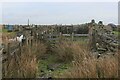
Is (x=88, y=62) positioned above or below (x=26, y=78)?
above

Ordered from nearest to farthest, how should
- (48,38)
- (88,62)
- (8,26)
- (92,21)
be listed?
(88,62) < (48,38) < (92,21) < (8,26)

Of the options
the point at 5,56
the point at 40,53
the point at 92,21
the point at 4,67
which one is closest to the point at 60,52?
the point at 40,53

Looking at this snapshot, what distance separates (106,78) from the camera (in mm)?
4734

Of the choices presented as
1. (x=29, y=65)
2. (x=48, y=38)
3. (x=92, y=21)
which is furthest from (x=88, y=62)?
(x=92, y=21)

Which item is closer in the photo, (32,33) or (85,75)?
(85,75)

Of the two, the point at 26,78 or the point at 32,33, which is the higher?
the point at 32,33

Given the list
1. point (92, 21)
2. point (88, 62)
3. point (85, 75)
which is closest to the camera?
point (85, 75)

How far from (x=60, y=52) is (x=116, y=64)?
3895mm

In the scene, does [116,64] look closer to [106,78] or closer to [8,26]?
[106,78]

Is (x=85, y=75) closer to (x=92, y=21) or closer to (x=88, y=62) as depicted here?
(x=88, y=62)

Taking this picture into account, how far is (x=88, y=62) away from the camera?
16.4 ft

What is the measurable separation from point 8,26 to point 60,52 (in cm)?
1998

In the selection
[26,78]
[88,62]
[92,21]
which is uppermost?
[92,21]

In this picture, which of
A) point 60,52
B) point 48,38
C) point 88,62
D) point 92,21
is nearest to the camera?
point 88,62
